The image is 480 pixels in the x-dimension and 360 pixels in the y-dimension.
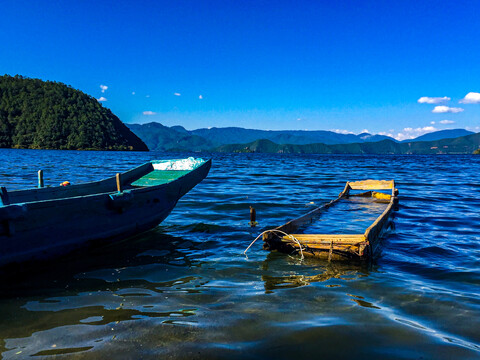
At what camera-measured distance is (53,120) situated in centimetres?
14988

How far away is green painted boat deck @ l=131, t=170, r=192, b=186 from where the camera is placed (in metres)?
13.7

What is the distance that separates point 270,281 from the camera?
6.74m

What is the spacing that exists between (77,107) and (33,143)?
34.0m

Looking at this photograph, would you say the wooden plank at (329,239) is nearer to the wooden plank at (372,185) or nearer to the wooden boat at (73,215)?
the wooden boat at (73,215)

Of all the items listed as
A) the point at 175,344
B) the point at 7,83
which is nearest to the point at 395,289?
the point at 175,344

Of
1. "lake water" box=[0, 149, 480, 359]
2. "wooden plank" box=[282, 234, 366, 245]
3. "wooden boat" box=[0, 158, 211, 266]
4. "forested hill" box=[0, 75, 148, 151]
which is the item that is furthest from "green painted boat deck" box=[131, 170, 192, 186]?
"forested hill" box=[0, 75, 148, 151]

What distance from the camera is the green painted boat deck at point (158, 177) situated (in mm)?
13748

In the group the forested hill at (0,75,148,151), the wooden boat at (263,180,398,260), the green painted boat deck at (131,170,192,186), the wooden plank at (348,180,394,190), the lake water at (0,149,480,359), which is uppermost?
the forested hill at (0,75,148,151)

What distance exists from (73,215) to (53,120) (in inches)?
6527

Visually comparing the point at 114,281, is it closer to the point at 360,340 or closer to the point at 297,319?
the point at 297,319

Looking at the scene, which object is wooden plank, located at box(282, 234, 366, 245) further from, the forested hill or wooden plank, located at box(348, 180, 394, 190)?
the forested hill

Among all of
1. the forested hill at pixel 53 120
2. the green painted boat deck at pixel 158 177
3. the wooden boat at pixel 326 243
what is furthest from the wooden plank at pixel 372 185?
the forested hill at pixel 53 120

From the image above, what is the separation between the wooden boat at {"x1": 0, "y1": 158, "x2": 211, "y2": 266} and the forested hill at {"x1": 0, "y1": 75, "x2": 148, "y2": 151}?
15098 cm

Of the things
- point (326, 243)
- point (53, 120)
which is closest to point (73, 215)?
point (326, 243)
